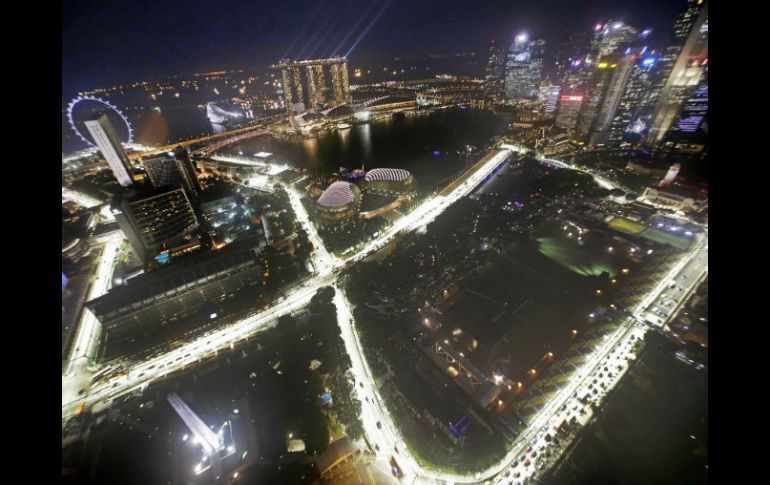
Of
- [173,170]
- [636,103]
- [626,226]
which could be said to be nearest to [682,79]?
[636,103]

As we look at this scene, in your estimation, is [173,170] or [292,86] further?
[292,86]

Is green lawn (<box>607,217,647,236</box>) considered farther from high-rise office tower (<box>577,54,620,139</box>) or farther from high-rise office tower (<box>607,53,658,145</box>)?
high-rise office tower (<box>577,54,620,139</box>)

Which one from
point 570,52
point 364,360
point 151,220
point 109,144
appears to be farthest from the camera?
point 570,52

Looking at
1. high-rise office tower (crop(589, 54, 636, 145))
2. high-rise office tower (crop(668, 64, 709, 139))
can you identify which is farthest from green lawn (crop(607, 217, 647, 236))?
high-rise office tower (crop(589, 54, 636, 145))

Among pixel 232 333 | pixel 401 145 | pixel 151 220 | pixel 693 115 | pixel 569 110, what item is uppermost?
pixel 693 115

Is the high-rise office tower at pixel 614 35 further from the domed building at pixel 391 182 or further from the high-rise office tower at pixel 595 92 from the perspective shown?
the domed building at pixel 391 182

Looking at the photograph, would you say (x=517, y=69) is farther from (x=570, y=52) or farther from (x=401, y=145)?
(x=401, y=145)
